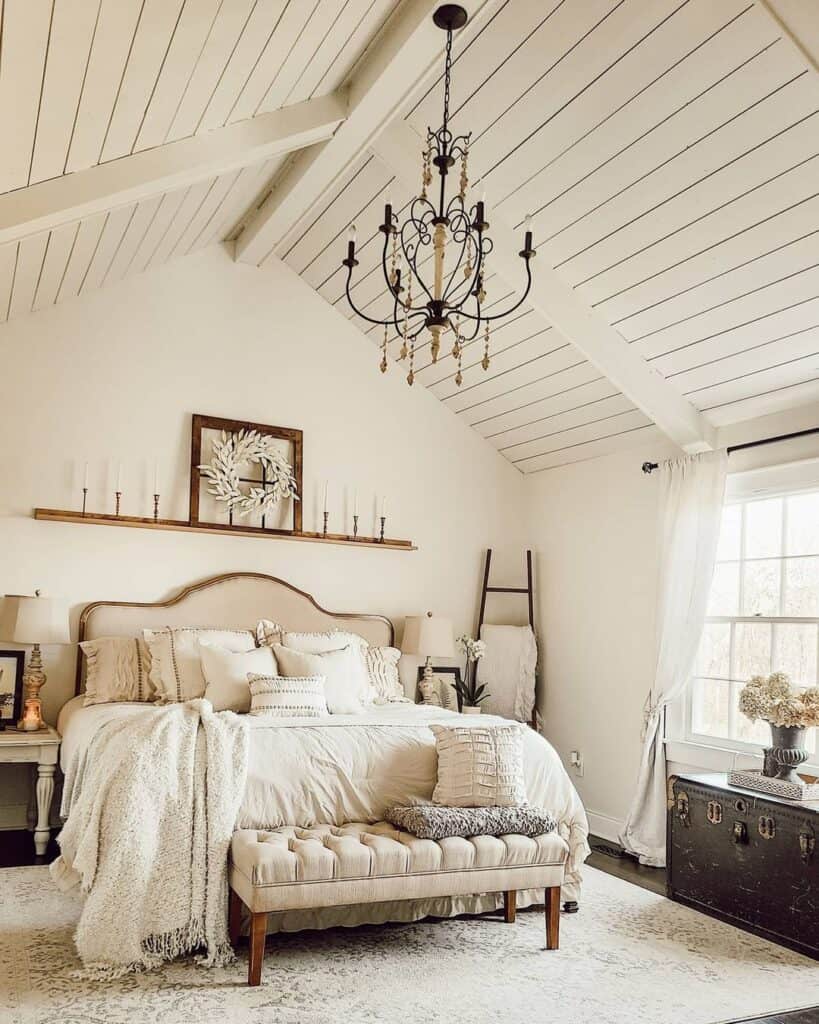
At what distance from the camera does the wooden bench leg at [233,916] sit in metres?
3.31

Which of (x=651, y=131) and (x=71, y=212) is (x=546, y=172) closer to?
(x=651, y=131)

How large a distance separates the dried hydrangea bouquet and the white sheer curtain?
908 millimetres

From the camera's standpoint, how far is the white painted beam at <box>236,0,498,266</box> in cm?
343

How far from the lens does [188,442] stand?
5.50 metres

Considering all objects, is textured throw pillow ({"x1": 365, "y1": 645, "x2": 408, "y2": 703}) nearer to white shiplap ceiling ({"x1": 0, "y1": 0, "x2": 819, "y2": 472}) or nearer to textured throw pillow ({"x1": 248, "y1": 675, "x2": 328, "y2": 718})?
textured throw pillow ({"x1": 248, "y1": 675, "x2": 328, "y2": 718})

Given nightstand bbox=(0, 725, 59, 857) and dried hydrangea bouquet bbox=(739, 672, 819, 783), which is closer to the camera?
dried hydrangea bouquet bbox=(739, 672, 819, 783)

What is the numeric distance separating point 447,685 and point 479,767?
2264 millimetres

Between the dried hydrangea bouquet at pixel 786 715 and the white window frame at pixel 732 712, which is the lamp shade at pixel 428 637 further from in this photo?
the dried hydrangea bouquet at pixel 786 715

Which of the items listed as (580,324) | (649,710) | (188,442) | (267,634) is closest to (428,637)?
(267,634)

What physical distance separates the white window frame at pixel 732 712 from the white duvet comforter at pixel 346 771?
1.10 metres

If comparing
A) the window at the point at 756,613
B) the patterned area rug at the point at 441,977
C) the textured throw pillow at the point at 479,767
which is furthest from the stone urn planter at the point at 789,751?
the textured throw pillow at the point at 479,767

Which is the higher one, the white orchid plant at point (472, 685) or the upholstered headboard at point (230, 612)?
the upholstered headboard at point (230, 612)

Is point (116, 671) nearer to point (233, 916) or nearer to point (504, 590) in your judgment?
point (233, 916)

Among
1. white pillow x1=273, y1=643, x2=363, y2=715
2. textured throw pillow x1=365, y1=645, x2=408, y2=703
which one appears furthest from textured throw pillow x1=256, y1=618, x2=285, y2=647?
textured throw pillow x1=365, y1=645, x2=408, y2=703
